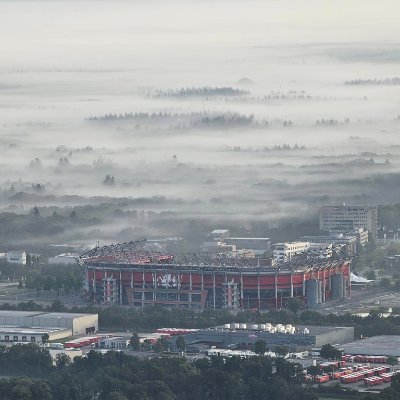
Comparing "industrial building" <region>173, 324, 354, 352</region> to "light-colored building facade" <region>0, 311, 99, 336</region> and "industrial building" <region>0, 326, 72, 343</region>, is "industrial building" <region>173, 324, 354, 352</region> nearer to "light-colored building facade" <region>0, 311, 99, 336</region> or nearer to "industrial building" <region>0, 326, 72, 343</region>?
"industrial building" <region>0, 326, 72, 343</region>

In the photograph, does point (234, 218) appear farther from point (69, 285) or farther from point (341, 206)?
point (69, 285)

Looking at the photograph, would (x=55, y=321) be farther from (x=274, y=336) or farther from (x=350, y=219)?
(x=350, y=219)

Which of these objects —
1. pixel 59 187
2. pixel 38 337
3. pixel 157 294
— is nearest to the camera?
pixel 38 337

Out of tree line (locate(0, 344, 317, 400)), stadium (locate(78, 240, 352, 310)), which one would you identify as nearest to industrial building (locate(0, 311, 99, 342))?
stadium (locate(78, 240, 352, 310))

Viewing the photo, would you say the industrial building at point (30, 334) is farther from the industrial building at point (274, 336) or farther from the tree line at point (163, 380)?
the tree line at point (163, 380)

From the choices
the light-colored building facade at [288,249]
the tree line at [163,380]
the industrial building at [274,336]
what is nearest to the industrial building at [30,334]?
the industrial building at [274,336]

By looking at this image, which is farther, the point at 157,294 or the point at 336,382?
the point at 157,294

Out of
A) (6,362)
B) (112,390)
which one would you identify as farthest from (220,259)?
(112,390)
